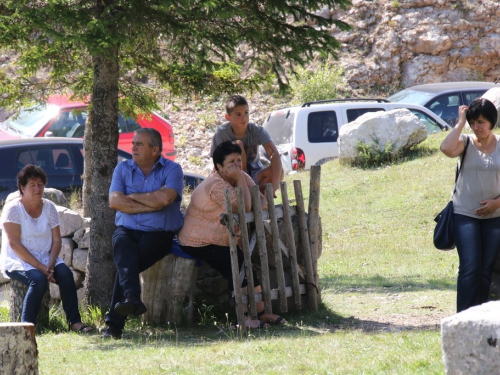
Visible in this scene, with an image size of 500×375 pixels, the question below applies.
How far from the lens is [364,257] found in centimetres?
1032

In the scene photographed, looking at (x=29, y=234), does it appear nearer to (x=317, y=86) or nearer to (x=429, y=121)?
(x=429, y=121)

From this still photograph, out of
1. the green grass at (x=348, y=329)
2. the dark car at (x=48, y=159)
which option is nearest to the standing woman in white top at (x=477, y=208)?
the green grass at (x=348, y=329)

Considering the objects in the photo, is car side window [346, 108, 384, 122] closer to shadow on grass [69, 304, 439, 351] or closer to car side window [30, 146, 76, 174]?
car side window [30, 146, 76, 174]

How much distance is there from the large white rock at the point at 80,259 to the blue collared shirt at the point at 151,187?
139cm

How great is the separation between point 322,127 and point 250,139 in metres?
9.27

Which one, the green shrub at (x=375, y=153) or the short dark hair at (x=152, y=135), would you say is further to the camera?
the green shrub at (x=375, y=153)

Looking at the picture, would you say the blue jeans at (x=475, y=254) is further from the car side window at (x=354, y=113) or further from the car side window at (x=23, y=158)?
the car side window at (x=354, y=113)

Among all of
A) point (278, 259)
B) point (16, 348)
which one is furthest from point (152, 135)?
point (16, 348)

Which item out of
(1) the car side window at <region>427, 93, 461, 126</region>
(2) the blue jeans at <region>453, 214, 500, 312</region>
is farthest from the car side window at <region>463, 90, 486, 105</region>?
(2) the blue jeans at <region>453, 214, 500, 312</region>

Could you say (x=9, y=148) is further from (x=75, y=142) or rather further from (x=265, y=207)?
(x=265, y=207)

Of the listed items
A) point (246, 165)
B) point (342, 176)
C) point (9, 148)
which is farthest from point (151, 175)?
point (342, 176)

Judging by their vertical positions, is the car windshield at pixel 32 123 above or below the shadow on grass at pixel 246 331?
above

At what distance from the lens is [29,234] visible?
712cm

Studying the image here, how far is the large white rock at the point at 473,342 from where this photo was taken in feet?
10.7
